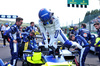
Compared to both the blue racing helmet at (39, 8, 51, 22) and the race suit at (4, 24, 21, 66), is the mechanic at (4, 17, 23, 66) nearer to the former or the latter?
the race suit at (4, 24, 21, 66)

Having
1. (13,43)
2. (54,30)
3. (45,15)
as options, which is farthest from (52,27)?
(13,43)

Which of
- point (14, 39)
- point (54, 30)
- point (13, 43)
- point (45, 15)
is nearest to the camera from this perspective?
point (45, 15)

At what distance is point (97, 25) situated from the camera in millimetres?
5848

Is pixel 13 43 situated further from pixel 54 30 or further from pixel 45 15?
pixel 45 15

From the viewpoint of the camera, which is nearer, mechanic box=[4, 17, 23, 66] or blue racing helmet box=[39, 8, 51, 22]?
blue racing helmet box=[39, 8, 51, 22]

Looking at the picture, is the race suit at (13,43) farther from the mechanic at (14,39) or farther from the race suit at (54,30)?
the race suit at (54,30)

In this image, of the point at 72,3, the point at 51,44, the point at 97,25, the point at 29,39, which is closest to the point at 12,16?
the point at 72,3

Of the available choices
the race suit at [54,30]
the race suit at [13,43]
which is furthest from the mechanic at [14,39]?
the race suit at [54,30]

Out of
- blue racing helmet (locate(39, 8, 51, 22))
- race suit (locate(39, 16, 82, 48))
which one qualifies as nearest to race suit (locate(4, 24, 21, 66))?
race suit (locate(39, 16, 82, 48))

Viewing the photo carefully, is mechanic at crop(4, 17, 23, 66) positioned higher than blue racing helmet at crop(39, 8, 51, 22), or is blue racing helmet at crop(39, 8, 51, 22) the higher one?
blue racing helmet at crop(39, 8, 51, 22)

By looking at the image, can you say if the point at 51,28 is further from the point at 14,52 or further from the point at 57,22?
the point at 14,52

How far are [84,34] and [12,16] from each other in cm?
2303

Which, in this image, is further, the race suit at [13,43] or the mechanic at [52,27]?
the race suit at [13,43]

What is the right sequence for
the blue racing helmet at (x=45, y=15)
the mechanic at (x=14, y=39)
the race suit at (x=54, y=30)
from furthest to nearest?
the mechanic at (x=14, y=39) → the race suit at (x=54, y=30) → the blue racing helmet at (x=45, y=15)
